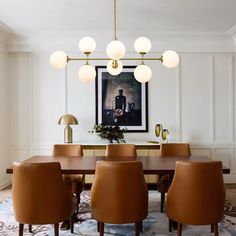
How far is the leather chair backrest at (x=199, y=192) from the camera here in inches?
104

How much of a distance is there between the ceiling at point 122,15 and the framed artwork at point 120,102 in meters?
0.90

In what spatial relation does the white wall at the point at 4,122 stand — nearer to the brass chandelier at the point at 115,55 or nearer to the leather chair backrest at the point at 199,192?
the brass chandelier at the point at 115,55

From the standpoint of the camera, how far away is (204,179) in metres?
2.63

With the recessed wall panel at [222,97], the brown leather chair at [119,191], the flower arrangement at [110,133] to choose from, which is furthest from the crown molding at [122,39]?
the brown leather chair at [119,191]

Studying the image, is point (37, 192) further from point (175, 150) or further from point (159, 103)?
point (159, 103)

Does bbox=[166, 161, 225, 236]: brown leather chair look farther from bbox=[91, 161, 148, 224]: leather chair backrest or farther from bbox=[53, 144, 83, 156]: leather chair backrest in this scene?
bbox=[53, 144, 83, 156]: leather chair backrest

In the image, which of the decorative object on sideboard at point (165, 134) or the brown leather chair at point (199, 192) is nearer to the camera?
the brown leather chair at point (199, 192)

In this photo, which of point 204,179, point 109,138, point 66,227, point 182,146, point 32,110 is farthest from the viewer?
point 32,110

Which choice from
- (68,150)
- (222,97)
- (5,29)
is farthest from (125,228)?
(5,29)

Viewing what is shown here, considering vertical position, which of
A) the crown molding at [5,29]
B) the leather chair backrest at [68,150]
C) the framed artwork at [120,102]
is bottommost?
the leather chair backrest at [68,150]

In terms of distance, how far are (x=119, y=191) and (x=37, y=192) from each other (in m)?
0.71

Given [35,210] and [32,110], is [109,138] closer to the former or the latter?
[32,110]

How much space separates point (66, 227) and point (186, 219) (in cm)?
137

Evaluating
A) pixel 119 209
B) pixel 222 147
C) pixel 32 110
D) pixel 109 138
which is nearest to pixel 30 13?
pixel 32 110
